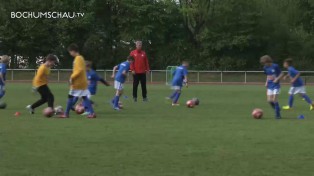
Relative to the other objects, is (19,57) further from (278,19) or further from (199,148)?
(199,148)

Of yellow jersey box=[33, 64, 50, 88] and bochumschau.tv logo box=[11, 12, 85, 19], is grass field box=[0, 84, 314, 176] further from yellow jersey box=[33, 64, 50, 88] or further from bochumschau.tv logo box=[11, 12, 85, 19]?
bochumschau.tv logo box=[11, 12, 85, 19]

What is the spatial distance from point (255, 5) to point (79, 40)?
1757 centimetres

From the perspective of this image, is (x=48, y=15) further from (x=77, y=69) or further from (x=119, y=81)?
(x=77, y=69)

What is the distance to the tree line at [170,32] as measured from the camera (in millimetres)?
50094

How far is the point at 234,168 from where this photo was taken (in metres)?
6.70

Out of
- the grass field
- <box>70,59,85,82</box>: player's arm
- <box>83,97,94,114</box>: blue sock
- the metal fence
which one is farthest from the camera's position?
the metal fence

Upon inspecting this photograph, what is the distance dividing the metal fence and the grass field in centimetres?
3094

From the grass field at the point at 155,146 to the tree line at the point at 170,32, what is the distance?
126 ft

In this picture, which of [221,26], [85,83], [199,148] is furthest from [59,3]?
[199,148]

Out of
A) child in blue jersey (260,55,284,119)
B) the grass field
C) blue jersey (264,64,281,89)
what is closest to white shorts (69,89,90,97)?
the grass field

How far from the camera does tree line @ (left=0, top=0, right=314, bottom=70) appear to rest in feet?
164

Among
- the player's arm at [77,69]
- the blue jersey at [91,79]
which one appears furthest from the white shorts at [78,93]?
the blue jersey at [91,79]

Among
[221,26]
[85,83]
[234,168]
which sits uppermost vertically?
[221,26]

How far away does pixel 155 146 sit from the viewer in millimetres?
8273
